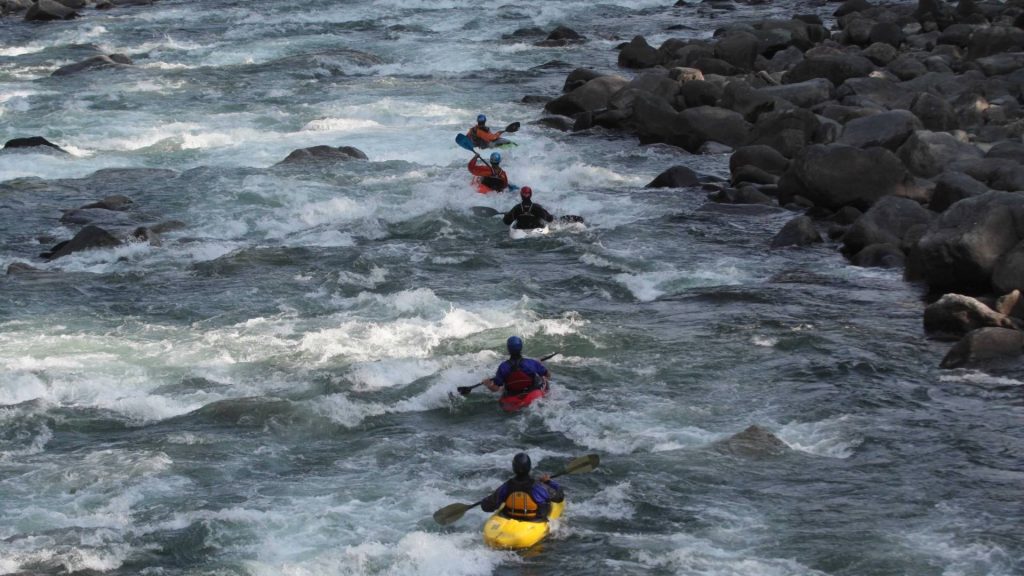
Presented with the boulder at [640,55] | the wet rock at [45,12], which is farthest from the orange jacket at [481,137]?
the wet rock at [45,12]

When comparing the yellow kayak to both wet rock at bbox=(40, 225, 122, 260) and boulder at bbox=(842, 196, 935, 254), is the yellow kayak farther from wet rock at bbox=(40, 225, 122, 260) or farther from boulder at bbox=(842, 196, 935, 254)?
wet rock at bbox=(40, 225, 122, 260)

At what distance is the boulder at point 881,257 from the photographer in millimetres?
16156

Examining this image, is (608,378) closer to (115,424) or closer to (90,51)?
(115,424)

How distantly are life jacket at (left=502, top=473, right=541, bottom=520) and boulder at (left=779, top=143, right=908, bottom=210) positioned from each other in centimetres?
938

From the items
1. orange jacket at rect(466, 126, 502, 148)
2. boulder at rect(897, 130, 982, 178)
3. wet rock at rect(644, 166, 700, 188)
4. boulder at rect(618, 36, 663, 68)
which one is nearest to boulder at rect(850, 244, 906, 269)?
boulder at rect(897, 130, 982, 178)

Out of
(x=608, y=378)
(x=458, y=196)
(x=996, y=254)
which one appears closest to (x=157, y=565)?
(x=608, y=378)

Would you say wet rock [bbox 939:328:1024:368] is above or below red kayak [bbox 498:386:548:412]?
above

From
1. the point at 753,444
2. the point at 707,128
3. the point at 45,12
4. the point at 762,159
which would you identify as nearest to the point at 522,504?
the point at 753,444

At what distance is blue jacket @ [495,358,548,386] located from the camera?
41.1 feet

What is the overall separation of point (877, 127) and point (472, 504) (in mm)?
11877

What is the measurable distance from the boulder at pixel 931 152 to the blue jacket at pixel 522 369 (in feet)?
27.8

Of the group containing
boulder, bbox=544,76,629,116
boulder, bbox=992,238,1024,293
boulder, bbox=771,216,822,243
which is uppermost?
boulder, bbox=992,238,1024,293

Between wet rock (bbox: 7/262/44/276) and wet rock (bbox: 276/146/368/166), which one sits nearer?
wet rock (bbox: 7/262/44/276)

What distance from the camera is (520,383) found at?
492 inches
